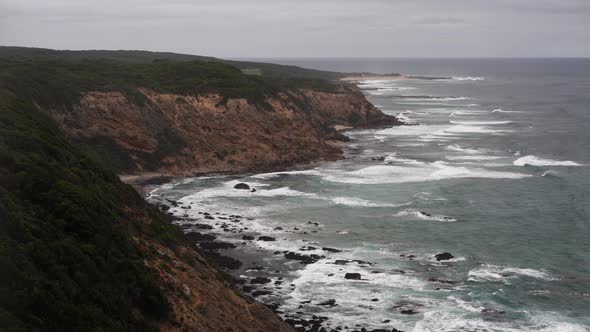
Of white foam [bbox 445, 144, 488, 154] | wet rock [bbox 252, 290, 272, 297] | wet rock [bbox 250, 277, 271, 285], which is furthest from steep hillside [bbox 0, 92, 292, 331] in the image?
white foam [bbox 445, 144, 488, 154]

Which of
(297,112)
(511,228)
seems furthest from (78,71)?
(511,228)

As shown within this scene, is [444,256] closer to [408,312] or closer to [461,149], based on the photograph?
[408,312]

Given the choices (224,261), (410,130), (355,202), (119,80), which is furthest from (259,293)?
(410,130)

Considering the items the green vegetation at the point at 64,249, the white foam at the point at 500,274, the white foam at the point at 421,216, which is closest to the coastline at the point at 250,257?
the white foam at the point at 500,274

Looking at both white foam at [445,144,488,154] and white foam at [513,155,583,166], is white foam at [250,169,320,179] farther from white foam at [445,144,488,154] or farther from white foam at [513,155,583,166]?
white foam at [445,144,488,154]

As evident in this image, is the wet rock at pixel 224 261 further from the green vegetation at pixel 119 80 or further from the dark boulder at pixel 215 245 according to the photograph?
the green vegetation at pixel 119 80
